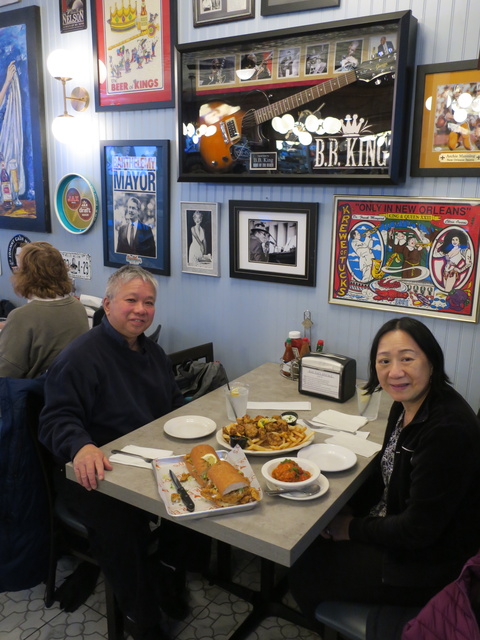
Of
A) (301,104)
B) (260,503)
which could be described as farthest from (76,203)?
(260,503)

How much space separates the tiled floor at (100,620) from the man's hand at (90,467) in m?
0.75

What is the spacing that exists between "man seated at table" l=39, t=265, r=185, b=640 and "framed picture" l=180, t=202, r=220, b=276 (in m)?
0.75

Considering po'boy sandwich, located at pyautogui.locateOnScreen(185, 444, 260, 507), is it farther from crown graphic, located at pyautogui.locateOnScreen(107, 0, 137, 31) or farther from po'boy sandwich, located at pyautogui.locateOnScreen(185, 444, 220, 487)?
crown graphic, located at pyautogui.locateOnScreen(107, 0, 137, 31)

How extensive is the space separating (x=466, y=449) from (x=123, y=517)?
3.53ft

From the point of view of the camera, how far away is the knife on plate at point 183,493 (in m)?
1.35

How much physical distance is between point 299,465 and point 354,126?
1372 mm

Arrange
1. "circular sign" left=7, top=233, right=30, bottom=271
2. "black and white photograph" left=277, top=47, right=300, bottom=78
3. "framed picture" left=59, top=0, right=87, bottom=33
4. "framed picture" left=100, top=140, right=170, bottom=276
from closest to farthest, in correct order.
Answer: "black and white photograph" left=277, top=47, right=300, bottom=78 → "framed picture" left=100, top=140, right=170, bottom=276 → "framed picture" left=59, top=0, right=87, bottom=33 → "circular sign" left=7, top=233, right=30, bottom=271

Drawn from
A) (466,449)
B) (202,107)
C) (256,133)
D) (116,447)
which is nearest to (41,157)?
(202,107)

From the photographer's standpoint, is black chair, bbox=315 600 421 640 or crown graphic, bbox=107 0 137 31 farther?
crown graphic, bbox=107 0 137 31

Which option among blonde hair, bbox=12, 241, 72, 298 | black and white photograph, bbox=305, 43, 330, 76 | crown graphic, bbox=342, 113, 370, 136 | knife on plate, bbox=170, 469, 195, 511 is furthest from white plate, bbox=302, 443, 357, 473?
black and white photograph, bbox=305, 43, 330, 76

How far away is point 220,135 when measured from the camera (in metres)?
2.51

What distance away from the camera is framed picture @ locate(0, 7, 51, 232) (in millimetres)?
3219

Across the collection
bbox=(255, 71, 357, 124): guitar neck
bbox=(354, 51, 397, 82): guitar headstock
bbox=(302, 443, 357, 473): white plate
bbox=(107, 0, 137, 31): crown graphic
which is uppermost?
bbox=(107, 0, 137, 31): crown graphic

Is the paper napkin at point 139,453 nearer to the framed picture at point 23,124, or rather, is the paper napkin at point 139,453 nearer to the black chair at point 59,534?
the black chair at point 59,534
